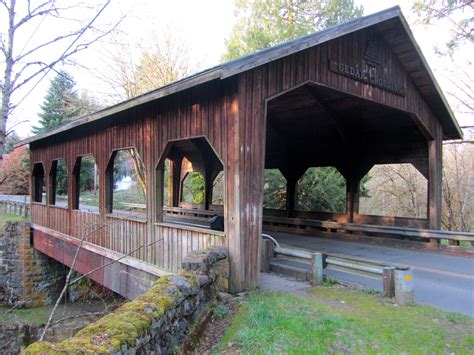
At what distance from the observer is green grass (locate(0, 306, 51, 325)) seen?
12695 mm

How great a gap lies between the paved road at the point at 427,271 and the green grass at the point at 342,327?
2.53 feet

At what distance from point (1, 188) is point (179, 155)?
23940 mm

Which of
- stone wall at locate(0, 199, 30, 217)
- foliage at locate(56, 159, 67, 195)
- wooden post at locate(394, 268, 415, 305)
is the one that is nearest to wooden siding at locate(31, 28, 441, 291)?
wooden post at locate(394, 268, 415, 305)

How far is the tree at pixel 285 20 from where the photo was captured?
21.0 meters

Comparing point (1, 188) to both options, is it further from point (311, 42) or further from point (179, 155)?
point (311, 42)

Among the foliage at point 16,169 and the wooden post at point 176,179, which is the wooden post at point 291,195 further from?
the foliage at point 16,169

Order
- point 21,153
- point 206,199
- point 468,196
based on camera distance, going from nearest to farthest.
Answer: point 468,196
point 206,199
point 21,153

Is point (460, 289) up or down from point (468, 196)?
down

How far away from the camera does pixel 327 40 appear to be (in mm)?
6852

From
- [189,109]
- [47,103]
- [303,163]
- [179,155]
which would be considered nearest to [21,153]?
[47,103]

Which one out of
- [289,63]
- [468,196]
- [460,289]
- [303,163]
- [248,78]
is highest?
[289,63]

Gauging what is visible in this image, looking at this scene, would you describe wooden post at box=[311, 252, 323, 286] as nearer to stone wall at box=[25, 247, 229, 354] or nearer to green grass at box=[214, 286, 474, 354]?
green grass at box=[214, 286, 474, 354]

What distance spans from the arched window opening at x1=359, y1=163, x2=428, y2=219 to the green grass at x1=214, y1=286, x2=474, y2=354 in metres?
13.4

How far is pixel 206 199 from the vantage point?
17812 millimetres
